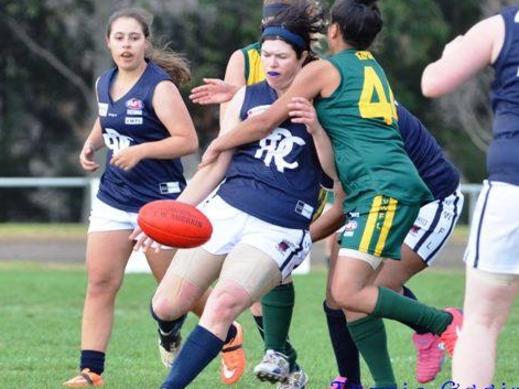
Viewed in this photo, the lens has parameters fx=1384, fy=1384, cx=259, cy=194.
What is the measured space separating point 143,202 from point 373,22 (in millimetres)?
1774

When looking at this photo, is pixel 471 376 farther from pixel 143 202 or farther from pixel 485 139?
pixel 485 139

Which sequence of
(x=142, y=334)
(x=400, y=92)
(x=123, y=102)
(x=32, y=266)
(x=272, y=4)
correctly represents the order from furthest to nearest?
(x=400, y=92) → (x=32, y=266) → (x=142, y=334) → (x=123, y=102) → (x=272, y=4)

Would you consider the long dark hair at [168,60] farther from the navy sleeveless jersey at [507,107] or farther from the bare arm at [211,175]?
the navy sleeveless jersey at [507,107]

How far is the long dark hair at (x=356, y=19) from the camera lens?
6.20 meters

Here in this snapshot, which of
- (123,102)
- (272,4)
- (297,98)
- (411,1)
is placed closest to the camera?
(297,98)

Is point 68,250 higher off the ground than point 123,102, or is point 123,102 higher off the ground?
point 123,102

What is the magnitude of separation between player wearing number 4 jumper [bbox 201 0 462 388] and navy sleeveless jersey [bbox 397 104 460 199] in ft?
1.41

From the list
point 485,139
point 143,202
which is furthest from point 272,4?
point 485,139

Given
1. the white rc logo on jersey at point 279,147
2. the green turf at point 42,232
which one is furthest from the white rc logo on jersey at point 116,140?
the green turf at point 42,232

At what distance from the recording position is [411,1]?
82.1 feet

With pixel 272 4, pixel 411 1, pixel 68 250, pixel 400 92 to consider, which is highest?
pixel 272 4

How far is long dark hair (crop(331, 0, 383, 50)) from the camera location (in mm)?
6203

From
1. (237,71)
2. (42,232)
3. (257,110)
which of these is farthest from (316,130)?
(42,232)

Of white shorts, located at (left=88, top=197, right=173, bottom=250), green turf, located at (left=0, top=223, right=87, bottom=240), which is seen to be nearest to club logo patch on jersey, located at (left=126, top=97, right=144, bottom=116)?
white shorts, located at (left=88, top=197, right=173, bottom=250)
